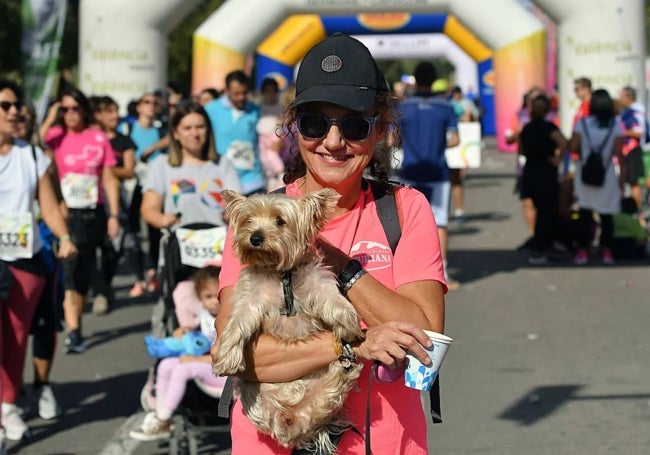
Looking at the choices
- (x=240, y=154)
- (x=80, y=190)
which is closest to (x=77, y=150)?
(x=80, y=190)

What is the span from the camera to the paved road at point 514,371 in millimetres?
7285

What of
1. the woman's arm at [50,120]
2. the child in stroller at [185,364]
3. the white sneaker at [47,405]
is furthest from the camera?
the woman's arm at [50,120]

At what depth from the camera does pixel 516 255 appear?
1549 cm

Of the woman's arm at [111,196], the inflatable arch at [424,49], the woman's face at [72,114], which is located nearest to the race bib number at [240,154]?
the woman's arm at [111,196]

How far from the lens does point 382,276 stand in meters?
3.05

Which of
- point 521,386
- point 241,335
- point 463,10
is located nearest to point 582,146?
point 521,386

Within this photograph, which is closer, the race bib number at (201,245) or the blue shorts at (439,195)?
the race bib number at (201,245)

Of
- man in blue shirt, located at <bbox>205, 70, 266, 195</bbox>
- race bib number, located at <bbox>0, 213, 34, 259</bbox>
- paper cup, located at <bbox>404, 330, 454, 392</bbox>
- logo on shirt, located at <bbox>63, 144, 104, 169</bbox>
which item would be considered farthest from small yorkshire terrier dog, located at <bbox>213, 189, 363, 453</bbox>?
man in blue shirt, located at <bbox>205, 70, 266, 195</bbox>

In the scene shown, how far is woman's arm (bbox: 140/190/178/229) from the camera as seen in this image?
25.6ft

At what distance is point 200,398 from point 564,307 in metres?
5.69

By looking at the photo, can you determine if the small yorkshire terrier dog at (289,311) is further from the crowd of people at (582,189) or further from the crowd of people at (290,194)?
the crowd of people at (582,189)

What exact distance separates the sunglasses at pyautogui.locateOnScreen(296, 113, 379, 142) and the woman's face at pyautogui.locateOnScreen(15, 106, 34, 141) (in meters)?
4.65

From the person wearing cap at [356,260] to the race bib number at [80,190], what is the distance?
798 cm

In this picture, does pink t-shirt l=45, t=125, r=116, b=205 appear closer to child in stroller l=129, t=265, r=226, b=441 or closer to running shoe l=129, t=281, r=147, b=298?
running shoe l=129, t=281, r=147, b=298
